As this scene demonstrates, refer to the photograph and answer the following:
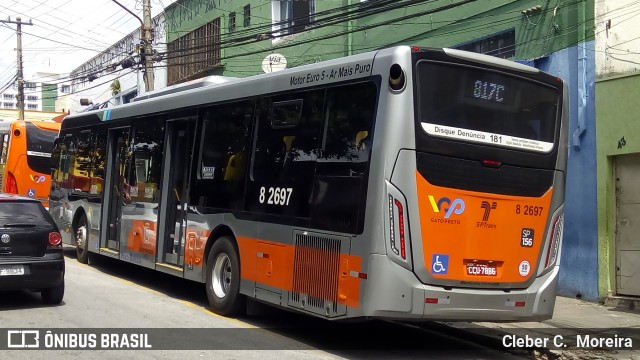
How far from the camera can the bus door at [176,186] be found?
34.8ft

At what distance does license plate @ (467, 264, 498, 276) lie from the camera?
707 cm

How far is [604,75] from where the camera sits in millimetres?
11547

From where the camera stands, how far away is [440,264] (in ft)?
22.7

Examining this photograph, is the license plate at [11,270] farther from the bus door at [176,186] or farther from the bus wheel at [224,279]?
the bus wheel at [224,279]

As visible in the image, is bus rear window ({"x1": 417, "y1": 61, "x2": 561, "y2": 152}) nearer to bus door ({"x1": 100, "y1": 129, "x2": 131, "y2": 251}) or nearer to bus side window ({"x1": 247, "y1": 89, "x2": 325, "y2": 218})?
bus side window ({"x1": 247, "y1": 89, "x2": 325, "y2": 218})

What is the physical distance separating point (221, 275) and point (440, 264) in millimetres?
3827

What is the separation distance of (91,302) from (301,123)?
14.8 ft

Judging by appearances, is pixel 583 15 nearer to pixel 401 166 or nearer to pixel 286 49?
pixel 401 166

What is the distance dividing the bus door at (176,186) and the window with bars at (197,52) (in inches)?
491

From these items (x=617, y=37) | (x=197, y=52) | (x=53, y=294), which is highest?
(x=197, y=52)

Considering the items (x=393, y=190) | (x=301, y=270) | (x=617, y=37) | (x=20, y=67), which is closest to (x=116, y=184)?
(x=301, y=270)

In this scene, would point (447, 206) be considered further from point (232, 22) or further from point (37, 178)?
point (37, 178)

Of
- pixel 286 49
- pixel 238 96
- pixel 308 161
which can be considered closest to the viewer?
pixel 308 161

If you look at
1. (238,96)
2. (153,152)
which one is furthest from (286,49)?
(238,96)
